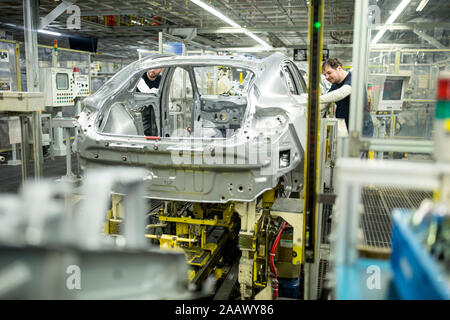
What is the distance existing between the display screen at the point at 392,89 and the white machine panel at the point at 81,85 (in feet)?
19.8

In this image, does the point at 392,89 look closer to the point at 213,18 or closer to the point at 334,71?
the point at 334,71

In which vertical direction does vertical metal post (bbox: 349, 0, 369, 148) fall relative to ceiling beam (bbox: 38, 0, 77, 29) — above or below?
below

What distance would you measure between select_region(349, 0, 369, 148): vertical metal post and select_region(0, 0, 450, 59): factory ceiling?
21.1 ft

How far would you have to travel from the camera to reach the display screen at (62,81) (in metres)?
8.31

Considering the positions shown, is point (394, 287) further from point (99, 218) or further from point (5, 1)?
point (5, 1)

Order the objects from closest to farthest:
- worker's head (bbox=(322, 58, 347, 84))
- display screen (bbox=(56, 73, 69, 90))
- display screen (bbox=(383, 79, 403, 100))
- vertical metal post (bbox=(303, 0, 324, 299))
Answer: vertical metal post (bbox=(303, 0, 324, 299)) → worker's head (bbox=(322, 58, 347, 84)) → display screen (bbox=(383, 79, 403, 100)) → display screen (bbox=(56, 73, 69, 90))

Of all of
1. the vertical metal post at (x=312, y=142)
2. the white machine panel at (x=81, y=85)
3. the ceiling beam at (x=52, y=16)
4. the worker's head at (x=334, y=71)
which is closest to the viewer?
the vertical metal post at (x=312, y=142)

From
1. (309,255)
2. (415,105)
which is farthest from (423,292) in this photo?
(415,105)

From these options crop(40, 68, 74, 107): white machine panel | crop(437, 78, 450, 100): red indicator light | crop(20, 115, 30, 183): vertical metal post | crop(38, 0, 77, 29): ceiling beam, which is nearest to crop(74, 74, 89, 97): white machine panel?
crop(40, 68, 74, 107): white machine panel

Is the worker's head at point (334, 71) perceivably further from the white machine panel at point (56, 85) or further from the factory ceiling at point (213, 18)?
the white machine panel at point (56, 85)

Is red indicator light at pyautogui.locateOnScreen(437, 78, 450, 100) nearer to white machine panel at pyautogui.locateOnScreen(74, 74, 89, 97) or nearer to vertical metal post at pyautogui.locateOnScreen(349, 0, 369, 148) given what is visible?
vertical metal post at pyautogui.locateOnScreen(349, 0, 369, 148)

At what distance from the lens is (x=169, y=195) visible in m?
3.44

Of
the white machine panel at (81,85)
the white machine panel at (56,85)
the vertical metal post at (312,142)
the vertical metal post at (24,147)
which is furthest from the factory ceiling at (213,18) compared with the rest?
the vertical metal post at (312,142)

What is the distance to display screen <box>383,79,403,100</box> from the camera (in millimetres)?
6188
